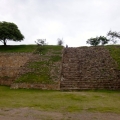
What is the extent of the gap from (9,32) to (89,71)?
11.7 metres

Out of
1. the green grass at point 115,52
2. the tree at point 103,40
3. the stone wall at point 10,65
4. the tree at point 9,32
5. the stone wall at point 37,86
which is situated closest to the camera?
the stone wall at point 37,86

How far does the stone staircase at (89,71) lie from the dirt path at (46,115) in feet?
22.3

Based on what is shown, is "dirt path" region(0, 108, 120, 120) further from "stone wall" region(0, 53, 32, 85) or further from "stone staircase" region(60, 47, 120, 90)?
"stone wall" region(0, 53, 32, 85)

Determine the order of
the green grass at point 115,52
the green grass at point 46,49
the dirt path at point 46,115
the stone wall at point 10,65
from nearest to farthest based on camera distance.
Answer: the dirt path at point 46,115, the stone wall at point 10,65, the green grass at point 115,52, the green grass at point 46,49

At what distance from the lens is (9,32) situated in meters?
24.6

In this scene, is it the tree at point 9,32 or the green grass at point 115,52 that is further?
the tree at point 9,32

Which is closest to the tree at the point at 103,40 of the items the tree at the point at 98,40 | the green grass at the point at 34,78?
the tree at the point at 98,40

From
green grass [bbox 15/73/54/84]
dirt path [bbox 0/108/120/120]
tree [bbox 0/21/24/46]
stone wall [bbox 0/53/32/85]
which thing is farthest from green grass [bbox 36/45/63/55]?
dirt path [bbox 0/108/120/120]

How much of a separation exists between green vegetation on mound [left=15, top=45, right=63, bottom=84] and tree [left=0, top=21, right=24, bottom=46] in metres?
3.88

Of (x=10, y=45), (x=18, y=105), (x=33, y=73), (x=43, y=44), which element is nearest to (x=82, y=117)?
(x=18, y=105)

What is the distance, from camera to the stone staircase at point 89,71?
15367 mm

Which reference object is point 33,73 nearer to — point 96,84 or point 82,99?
point 96,84

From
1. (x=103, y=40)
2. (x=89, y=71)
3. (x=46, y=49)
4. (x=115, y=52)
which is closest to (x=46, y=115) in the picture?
(x=89, y=71)

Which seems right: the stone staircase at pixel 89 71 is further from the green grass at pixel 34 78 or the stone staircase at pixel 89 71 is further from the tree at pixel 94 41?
the tree at pixel 94 41
